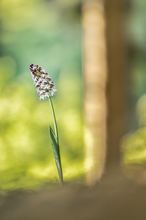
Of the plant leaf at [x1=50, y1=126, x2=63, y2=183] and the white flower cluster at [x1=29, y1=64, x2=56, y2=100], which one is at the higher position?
the white flower cluster at [x1=29, y1=64, x2=56, y2=100]

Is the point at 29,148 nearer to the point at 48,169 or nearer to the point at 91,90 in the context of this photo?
the point at 48,169

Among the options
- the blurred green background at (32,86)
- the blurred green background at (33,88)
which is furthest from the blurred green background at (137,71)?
the blurred green background at (32,86)

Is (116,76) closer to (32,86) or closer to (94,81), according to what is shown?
(94,81)

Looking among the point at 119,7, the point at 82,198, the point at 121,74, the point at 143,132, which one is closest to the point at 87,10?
the point at 119,7

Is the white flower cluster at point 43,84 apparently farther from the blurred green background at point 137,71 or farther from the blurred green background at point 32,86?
the blurred green background at point 137,71

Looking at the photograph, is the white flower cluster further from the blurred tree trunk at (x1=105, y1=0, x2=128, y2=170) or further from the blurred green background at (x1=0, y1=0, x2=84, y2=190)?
the blurred tree trunk at (x1=105, y1=0, x2=128, y2=170)

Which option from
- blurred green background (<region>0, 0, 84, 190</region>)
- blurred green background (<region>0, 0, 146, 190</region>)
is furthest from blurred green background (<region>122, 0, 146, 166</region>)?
blurred green background (<region>0, 0, 84, 190</region>)

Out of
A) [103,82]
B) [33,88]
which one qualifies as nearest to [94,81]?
[103,82]
